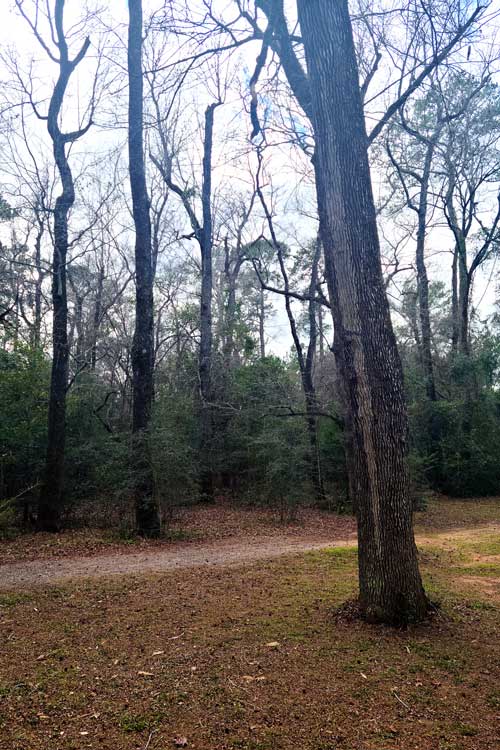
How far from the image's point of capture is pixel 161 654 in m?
3.26

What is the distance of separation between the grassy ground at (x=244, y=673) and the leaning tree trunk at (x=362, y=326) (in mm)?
411

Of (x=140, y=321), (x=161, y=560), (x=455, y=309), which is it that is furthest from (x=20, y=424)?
(x=455, y=309)

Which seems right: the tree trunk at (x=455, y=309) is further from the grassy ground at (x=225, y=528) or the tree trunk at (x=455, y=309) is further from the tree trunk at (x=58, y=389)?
the tree trunk at (x=58, y=389)

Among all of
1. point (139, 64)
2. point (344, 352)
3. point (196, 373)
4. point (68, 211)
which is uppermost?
point (139, 64)

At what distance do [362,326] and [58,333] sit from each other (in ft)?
25.8

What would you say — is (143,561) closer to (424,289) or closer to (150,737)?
(150,737)

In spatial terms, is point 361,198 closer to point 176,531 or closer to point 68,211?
point 176,531

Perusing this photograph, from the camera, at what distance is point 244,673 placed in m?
2.93

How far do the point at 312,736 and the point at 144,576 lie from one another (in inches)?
153

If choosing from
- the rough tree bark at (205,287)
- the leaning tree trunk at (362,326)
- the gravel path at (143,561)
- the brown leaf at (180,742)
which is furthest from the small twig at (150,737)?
the rough tree bark at (205,287)

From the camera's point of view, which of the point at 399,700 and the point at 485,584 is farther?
the point at 485,584

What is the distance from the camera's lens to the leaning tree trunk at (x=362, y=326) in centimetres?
356

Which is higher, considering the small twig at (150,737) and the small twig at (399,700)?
the small twig at (150,737)

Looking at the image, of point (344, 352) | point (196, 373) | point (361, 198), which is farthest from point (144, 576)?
point (196, 373)
